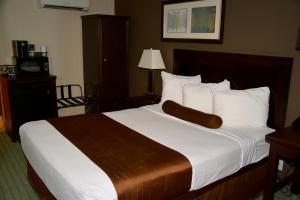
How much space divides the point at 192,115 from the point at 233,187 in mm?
727

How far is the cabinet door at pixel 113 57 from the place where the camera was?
12.8 ft

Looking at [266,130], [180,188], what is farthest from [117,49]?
[180,188]

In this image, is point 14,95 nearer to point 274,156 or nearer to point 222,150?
point 222,150

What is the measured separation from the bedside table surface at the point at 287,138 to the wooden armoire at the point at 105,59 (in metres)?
2.60

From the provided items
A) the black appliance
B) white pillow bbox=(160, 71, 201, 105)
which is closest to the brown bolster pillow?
white pillow bbox=(160, 71, 201, 105)

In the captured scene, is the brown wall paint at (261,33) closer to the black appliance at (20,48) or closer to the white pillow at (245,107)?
the white pillow at (245,107)

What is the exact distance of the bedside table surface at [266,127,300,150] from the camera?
187cm

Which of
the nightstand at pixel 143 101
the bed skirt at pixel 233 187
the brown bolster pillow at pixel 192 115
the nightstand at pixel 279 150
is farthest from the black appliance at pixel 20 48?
the nightstand at pixel 279 150

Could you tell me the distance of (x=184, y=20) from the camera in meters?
3.26

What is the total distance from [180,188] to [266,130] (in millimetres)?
1087

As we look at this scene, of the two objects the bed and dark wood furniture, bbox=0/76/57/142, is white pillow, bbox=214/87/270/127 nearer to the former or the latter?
the bed

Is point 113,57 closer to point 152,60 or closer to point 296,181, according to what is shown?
point 152,60

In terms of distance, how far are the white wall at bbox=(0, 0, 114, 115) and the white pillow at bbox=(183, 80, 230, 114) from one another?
231 centimetres

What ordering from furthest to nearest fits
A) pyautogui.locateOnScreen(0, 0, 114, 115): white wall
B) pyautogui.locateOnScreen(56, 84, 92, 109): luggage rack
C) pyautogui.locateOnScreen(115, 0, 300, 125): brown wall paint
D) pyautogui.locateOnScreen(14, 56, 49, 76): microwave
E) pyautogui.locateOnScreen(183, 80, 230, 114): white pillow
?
pyautogui.locateOnScreen(56, 84, 92, 109): luggage rack < pyautogui.locateOnScreen(0, 0, 114, 115): white wall < pyautogui.locateOnScreen(14, 56, 49, 76): microwave < pyautogui.locateOnScreen(183, 80, 230, 114): white pillow < pyautogui.locateOnScreen(115, 0, 300, 125): brown wall paint
